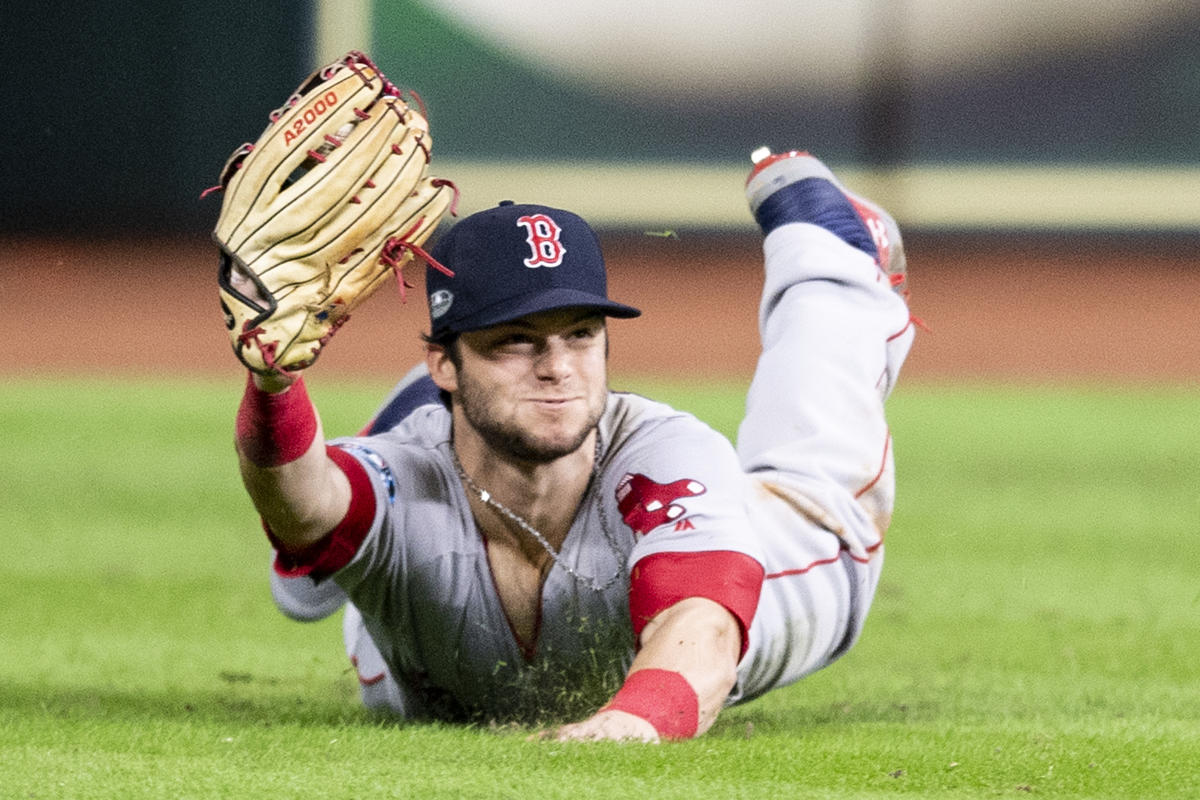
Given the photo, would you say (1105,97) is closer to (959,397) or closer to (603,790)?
(959,397)

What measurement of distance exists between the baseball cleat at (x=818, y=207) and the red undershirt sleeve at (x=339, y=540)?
146 centimetres

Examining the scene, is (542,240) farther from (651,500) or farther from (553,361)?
(651,500)

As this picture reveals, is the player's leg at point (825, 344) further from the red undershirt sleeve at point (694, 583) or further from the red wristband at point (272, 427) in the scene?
the red wristband at point (272, 427)

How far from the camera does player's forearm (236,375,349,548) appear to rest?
250 centimetres

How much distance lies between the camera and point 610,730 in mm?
2379

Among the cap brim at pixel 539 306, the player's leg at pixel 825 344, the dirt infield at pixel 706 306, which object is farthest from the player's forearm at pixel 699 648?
the dirt infield at pixel 706 306

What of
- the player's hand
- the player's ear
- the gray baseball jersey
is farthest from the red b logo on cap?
the player's hand

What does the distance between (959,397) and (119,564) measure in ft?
17.4

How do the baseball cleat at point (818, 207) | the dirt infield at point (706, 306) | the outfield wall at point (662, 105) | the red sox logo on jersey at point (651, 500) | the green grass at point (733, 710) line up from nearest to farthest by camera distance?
the green grass at point (733, 710) → the red sox logo on jersey at point (651, 500) → the baseball cleat at point (818, 207) → the dirt infield at point (706, 306) → the outfield wall at point (662, 105)

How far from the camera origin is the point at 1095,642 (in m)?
4.01

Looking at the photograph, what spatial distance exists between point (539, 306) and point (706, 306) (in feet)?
30.0

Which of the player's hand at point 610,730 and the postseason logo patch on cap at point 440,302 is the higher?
the postseason logo patch on cap at point 440,302

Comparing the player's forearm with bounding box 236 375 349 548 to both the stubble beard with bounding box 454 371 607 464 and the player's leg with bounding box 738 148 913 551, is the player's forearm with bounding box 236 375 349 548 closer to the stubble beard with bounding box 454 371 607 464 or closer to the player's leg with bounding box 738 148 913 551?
the stubble beard with bounding box 454 371 607 464

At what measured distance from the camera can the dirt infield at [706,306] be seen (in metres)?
10.8
